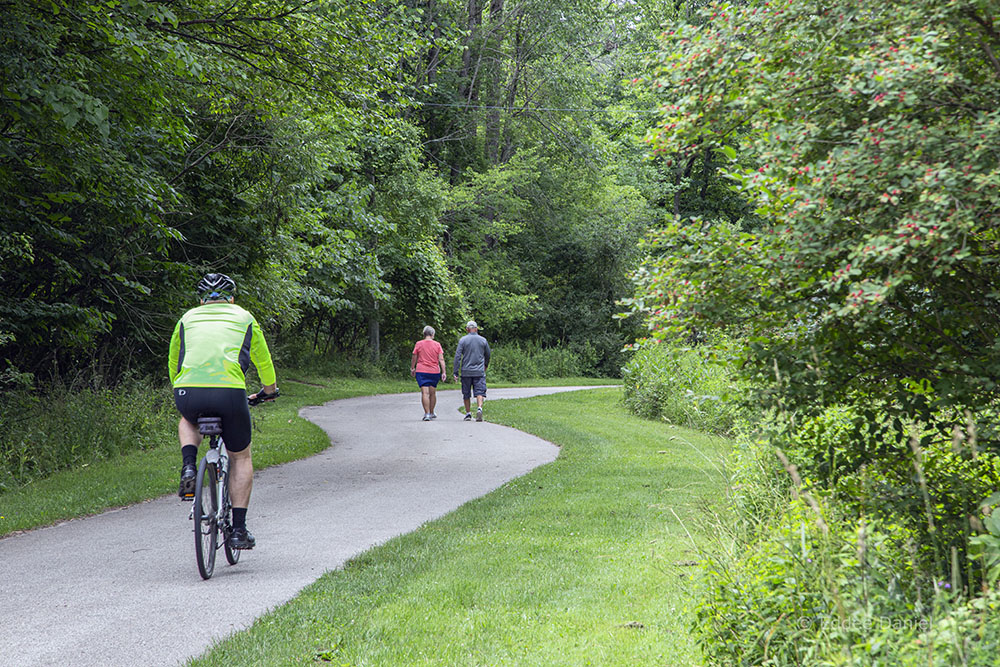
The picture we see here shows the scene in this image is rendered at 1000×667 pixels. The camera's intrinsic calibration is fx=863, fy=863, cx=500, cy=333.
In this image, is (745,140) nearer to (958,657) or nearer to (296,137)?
(958,657)

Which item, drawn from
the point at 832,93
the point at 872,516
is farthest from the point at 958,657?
the point at 832,93

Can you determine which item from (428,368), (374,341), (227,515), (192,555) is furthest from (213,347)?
(374,341)

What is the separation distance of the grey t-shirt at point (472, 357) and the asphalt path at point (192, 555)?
15.8 ft

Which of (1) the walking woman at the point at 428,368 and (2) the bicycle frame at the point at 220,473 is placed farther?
(1) the walking woman at the point at 428,368

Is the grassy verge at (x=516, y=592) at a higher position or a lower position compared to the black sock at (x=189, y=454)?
lower

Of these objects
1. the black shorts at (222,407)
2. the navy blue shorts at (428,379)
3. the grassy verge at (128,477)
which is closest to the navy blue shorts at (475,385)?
the navy blue shorts at (428,379)

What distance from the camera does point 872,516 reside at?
4875 millimetres

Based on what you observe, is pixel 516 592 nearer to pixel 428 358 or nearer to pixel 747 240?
pixel 747 240

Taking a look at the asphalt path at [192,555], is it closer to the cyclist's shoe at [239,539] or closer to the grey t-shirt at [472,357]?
the cyclist's shoe at [239,539]

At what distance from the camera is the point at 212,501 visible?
6383 millimetres

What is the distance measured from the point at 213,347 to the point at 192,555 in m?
1.92

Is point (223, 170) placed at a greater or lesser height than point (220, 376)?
greater

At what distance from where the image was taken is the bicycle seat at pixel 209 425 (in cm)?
629

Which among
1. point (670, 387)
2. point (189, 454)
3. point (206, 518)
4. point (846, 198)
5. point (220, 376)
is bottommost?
point (670, 387)
